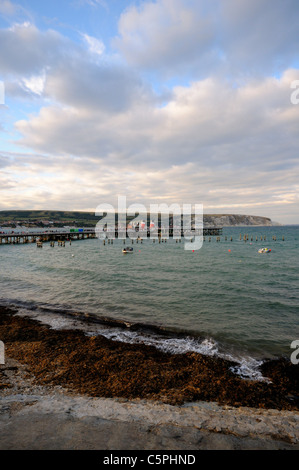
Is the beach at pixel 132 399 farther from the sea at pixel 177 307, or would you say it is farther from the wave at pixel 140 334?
the sea at pixel 177 307

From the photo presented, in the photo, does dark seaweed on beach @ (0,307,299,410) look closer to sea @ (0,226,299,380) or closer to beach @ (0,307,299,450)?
beach @ (0,307,299,450)

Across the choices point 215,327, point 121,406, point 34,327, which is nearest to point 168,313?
point 215,327

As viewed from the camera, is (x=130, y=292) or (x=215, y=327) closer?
(x=215, y=327)

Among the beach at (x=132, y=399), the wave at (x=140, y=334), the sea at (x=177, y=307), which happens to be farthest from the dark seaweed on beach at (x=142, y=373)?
the sea at (x=177, y=307)

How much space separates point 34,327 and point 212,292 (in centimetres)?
1524

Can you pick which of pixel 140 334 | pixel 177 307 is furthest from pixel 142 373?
pixel 177 307

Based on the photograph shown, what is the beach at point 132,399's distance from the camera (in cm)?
500

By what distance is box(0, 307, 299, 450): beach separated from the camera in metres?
5.00

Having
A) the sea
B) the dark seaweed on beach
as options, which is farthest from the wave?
the dark seaweed on beach

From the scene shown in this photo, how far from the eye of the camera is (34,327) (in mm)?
13484

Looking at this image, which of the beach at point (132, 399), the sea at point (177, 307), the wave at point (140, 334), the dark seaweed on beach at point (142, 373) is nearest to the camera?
the beach at point (132, 399)

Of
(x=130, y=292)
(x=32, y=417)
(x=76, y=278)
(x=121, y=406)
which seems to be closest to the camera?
(x=32, y=417)

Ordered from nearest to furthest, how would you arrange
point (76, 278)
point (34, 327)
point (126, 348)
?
point (126, 348)
point (34, 327)
point (76, 278)
